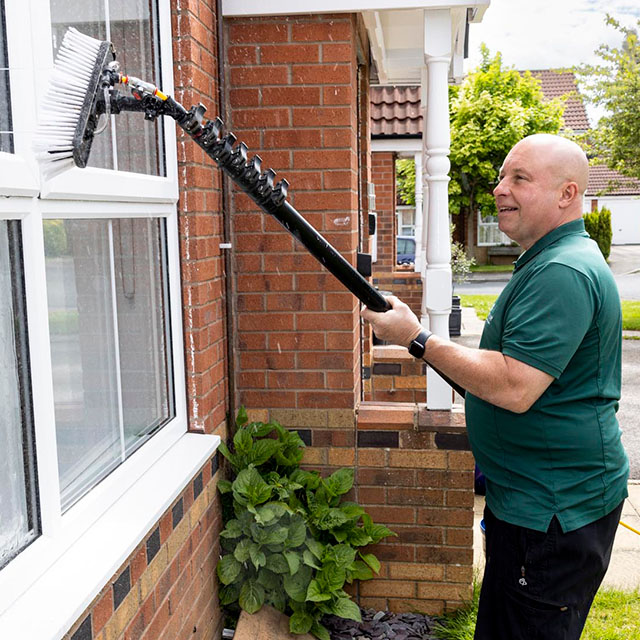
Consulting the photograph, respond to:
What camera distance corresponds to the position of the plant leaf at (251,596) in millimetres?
3031

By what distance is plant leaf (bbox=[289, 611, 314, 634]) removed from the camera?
3080mm

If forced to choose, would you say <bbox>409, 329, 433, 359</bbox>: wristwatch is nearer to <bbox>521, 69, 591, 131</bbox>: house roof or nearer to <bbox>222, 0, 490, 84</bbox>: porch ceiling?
<bbox>222, 0, 490, 84</bbox>: porch ceiling

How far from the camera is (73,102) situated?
1.60 m

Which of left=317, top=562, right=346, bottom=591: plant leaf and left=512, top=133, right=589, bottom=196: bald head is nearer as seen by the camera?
left=512, top=133, right=589, bottom=196: bald head

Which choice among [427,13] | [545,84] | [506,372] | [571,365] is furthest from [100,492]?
[545,84]

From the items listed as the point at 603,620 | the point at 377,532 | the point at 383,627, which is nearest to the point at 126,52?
the point at 377,532

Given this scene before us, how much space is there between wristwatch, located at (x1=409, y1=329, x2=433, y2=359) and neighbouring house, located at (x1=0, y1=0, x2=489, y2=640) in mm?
896

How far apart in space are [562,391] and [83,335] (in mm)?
1415

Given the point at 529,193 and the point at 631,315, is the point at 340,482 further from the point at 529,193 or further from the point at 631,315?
the point at 631,315

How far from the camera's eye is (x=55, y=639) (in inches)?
63.6

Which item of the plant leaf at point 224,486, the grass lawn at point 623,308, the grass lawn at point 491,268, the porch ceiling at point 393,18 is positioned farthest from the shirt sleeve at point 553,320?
the grass lawn at point 491,268

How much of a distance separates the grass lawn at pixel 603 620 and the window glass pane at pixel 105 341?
1.72 metres

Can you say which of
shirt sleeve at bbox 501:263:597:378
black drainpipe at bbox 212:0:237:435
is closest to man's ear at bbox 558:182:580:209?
shirt sleeve at bbox 501:263:597:378

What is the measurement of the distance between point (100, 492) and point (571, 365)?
143 centimetres
